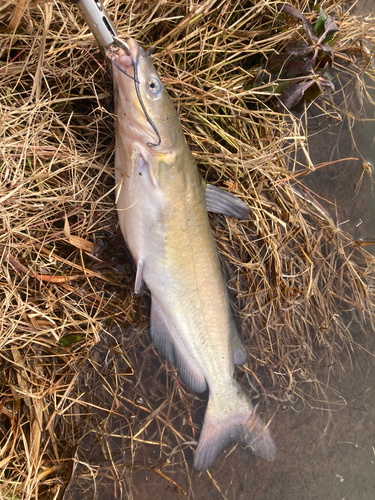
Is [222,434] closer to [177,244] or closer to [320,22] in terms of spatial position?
[177,244]

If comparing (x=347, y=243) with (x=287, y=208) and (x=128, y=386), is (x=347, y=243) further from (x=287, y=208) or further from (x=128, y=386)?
(x=128, y=386)

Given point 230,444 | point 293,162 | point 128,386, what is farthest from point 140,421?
point 293,162

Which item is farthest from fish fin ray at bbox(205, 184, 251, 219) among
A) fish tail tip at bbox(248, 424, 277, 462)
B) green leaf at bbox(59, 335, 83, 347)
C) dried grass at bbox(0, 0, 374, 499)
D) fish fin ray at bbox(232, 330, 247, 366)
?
fish tail tip at bbox(248, 424, 277, 462)

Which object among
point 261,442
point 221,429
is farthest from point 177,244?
point 261,442

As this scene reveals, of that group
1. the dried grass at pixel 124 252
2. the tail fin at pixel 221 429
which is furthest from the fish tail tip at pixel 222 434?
the dried grass at pixel 124 252

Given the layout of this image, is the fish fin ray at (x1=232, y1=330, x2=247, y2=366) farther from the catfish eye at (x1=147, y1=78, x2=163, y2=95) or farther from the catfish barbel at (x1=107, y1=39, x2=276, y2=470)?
the catfish eye at (x1=147, y1=78, x2=163, y2=95)

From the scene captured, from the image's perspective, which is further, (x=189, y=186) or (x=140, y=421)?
(x=140, y=421)
